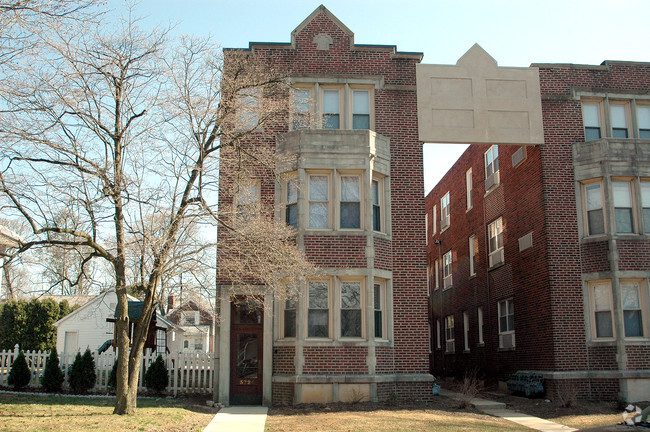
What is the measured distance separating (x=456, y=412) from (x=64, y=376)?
1199cm

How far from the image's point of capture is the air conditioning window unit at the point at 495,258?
78.2 feet

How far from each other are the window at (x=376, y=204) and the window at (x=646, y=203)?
7.91 metres

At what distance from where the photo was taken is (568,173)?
19.7 metres

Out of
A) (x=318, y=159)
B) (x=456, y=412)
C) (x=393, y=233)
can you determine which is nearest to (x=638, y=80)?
(x=393, y=233)

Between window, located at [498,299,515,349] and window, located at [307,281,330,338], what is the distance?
798 centimetres

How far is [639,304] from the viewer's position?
18.9 metres

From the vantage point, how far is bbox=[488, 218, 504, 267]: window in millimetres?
23984

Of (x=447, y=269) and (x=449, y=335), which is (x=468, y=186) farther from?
(x=449, y=335)

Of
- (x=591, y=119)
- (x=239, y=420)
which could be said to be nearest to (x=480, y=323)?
(x=591, y=119)

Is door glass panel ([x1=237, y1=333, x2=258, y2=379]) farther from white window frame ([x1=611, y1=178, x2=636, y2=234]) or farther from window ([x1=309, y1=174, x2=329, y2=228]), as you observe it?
white window frame ([x1=611, y1=178, x2=636, y2=234])

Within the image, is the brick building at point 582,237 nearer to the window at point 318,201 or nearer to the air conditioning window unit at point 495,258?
the air conditioning window unit at point 495,258

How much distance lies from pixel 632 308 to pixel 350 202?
29.0 ft

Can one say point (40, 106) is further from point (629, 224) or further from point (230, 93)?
point (629, 224)

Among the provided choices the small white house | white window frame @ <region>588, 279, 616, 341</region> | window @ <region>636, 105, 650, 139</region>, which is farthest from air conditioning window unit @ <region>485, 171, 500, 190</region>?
the small white house
